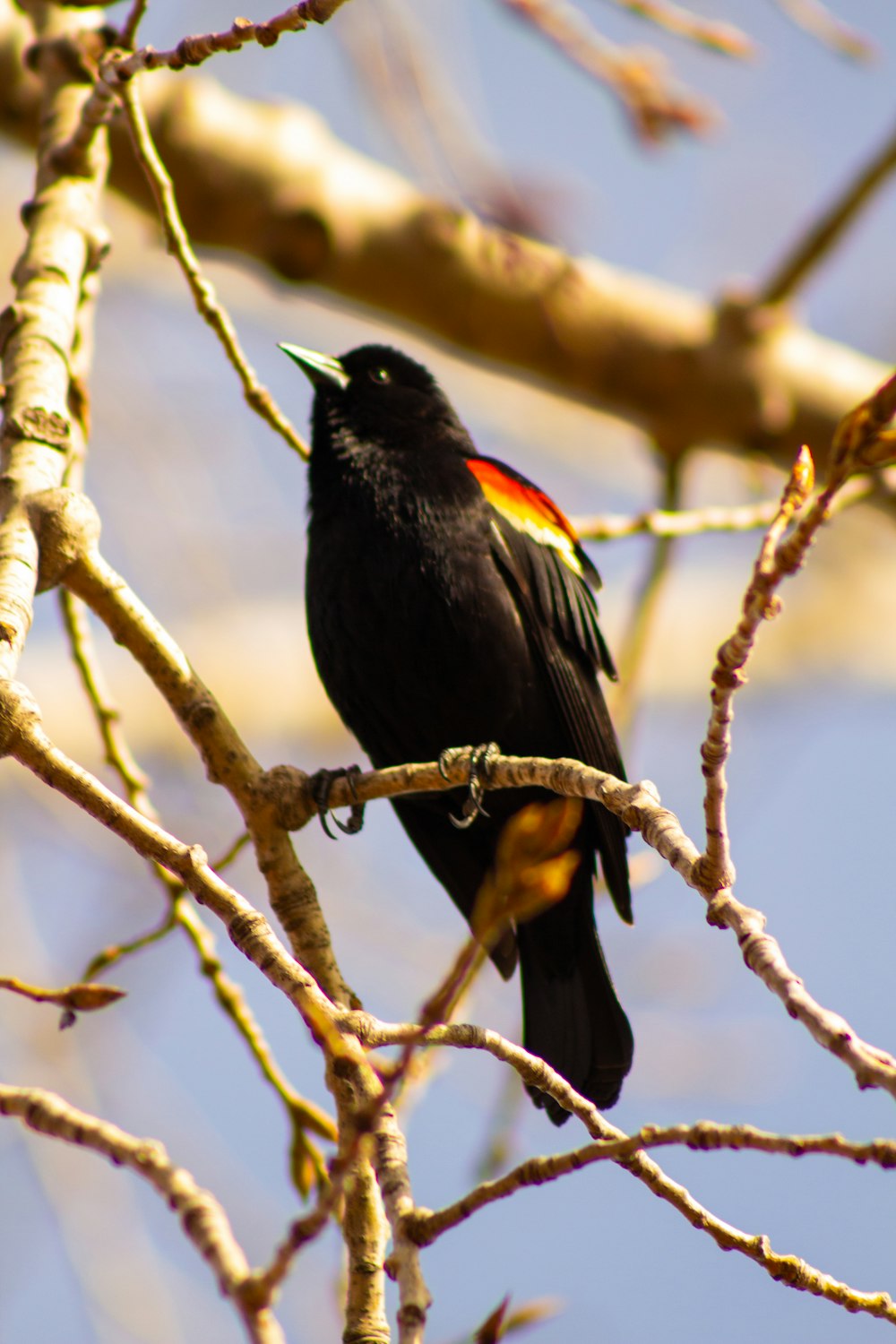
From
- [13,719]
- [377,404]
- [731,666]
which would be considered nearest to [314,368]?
[377,404]

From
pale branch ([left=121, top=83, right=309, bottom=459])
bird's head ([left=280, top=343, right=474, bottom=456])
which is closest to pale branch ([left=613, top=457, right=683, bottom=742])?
bird's head ([left=280, top=343, right=474, bottom=456])

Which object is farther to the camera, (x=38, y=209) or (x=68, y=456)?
(x=38, y=209)

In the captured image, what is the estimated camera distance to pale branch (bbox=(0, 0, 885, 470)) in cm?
423

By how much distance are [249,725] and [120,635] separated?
17.6ft

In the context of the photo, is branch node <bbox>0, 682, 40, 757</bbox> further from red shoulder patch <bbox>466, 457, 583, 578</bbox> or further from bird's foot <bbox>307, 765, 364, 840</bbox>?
red shoulder patch <bbox>466, 457, 583, 578</bbox>

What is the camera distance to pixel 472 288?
14.4ft

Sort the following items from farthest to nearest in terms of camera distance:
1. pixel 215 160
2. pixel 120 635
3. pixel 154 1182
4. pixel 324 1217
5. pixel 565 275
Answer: pixel 215 160, pixel 565 275, pixel 120 635, pixel 154 1182, pixel 324 1217

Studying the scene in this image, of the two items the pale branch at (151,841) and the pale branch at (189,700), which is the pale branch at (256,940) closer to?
the pale branch at (151,841)

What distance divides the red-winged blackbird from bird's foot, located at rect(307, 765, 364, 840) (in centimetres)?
23

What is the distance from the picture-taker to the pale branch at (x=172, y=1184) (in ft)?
4.07

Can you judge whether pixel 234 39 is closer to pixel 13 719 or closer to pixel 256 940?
pixel 13 719

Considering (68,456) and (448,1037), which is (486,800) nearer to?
(68,456)

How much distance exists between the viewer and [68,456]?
256cm

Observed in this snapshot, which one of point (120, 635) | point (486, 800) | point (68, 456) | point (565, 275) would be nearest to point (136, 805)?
point (120, 635)
